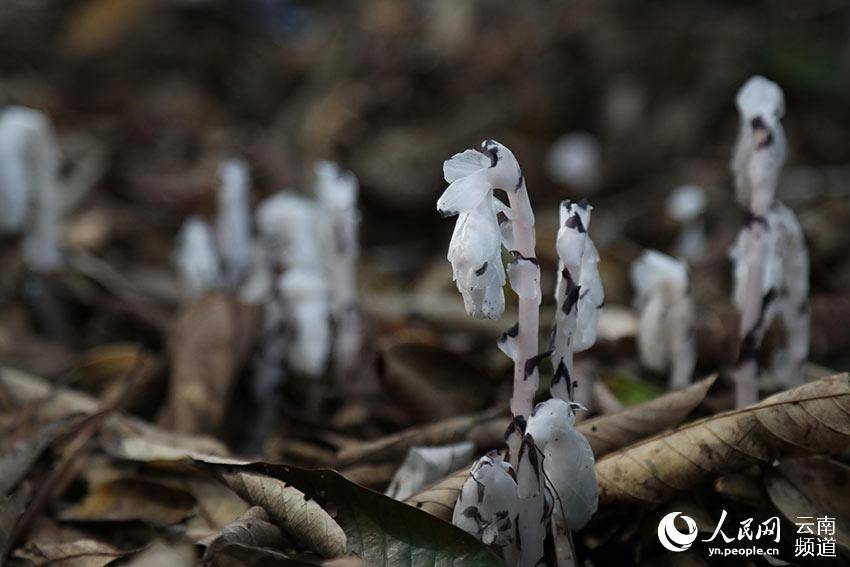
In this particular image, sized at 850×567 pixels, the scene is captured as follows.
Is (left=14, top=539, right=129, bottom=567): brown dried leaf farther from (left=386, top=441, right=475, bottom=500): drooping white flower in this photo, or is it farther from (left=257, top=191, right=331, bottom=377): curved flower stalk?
(left=257, top=191, right=331, bottom=377): curved flower stalk

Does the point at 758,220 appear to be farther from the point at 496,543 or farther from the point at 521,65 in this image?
the point at 521,65

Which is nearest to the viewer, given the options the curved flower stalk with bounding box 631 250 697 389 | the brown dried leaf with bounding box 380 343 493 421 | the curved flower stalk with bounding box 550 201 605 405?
the curved flower stalk with bounding box 550 201 605 405

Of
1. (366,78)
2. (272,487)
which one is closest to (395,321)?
(272,487)

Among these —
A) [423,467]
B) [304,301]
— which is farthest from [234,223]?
[423,467]

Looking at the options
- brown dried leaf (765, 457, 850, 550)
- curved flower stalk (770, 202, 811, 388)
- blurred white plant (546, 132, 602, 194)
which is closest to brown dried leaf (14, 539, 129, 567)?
brown dried leaf (765, 457, 850, 550)

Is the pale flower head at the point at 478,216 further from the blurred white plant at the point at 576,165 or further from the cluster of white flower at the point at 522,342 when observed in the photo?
the blurred white plant at the point at 576,165

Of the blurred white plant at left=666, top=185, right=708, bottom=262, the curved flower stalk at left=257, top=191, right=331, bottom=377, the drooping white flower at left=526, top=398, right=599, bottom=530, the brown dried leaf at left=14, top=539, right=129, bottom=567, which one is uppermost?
the blurred white plant at left=666, top=185, right=708, bottom=262

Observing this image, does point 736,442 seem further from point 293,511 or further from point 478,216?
point 293,511
